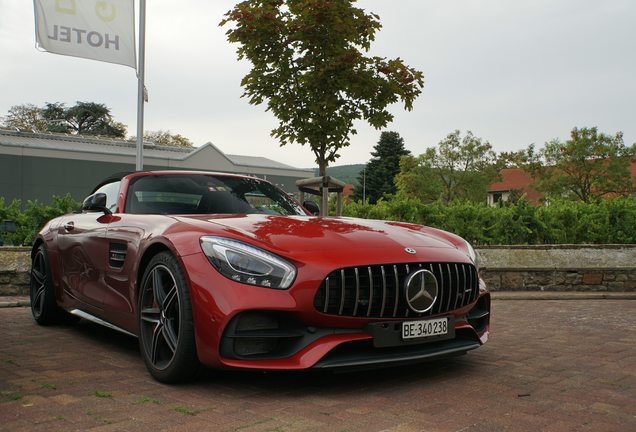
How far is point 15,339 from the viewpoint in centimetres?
524

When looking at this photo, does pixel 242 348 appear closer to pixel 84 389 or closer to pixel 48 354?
pixel 84 389

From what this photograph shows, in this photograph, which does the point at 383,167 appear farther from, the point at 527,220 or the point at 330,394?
the point at 330,394

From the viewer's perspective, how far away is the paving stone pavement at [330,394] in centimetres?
300

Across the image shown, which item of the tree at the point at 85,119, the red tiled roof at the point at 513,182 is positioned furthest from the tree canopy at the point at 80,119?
the red tiled roof at the point at 513,182

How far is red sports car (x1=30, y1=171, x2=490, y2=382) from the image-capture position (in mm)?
3393

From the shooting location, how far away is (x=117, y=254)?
14.6 feet

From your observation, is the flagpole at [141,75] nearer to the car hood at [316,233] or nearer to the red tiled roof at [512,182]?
the car hood at [316,233]

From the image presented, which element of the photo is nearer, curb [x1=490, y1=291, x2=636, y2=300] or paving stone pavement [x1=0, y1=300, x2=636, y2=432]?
paving stone pavement [x1=0, y1=300, x2=636, y2=432]

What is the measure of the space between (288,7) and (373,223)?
607 centimetres

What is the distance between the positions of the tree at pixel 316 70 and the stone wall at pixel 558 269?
2777 mm

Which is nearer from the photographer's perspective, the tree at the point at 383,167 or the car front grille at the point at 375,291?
the car front grille at the point at 375,291

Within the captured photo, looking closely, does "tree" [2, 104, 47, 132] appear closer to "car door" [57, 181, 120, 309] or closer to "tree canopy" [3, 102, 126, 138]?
"tree canopy" [3, 102, 126, 138]

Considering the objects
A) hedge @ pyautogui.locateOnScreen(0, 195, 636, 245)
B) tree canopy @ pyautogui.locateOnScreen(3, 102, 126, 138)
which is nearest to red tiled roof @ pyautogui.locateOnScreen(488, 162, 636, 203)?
tree canopy @ pyautogui.locateOnScreen(3, 102, 126, 138)

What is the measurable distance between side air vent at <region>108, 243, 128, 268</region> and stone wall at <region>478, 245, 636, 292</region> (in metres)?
6.29
